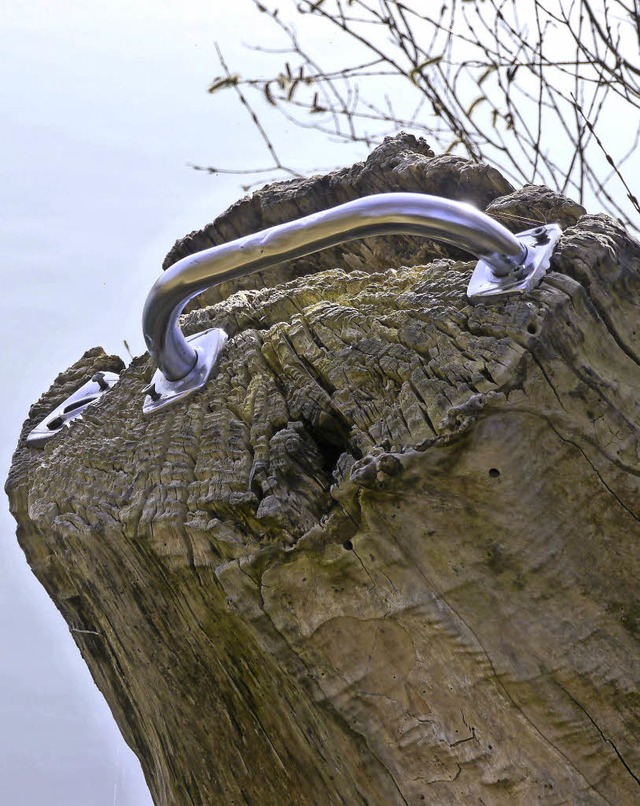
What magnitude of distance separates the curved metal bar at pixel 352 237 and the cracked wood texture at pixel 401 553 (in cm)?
6

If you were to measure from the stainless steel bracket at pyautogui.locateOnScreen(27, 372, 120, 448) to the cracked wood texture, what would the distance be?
0.20 meters

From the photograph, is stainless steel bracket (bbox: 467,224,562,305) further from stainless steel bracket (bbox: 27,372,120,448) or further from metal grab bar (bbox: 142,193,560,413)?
stainless steel bracket (bbox: 27,372,120,448)

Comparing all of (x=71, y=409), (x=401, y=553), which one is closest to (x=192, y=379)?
(x=71, y=409)

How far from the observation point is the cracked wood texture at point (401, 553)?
2.59 feet

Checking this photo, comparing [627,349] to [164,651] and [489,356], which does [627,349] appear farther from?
[164,651]

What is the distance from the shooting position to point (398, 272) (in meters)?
1.07

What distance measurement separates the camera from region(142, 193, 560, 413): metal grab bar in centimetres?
85

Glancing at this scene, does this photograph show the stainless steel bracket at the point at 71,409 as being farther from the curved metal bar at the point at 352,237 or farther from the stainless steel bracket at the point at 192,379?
the curved metal bar at the point at 352,237

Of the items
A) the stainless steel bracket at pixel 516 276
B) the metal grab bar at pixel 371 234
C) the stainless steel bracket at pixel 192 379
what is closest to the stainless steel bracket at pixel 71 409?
the stainless steel bracket at pixel 192 379

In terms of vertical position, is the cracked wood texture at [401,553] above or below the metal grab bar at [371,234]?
below

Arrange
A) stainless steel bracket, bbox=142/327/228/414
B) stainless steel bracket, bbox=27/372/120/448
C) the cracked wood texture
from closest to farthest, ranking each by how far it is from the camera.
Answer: the cracked wood texture → stainless steel bracket, bbox=142/327/228/414 → stainless steel bracket, bbox=27/372/120/448

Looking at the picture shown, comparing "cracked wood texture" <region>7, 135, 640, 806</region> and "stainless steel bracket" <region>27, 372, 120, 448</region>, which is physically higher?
"stainless steel bracket" <region>27, 372, 120, 448</region>

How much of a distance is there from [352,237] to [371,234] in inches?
0.8

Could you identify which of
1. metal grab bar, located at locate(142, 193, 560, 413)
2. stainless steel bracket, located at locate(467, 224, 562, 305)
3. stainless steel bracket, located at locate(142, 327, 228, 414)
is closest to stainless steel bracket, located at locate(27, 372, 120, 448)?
stainless steel bracket, located at locate(142, 327, 228, 414)
